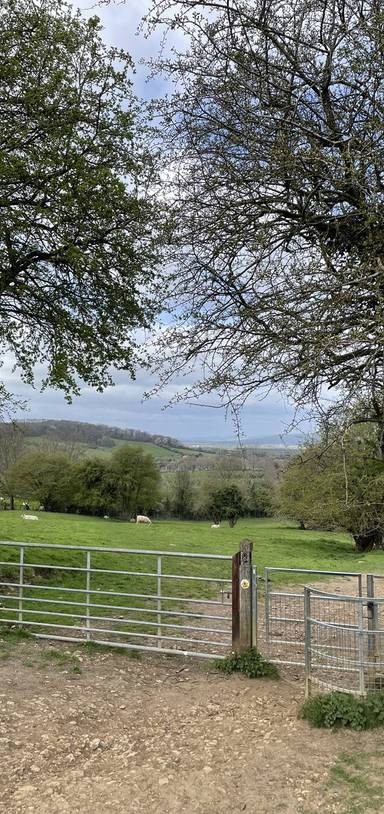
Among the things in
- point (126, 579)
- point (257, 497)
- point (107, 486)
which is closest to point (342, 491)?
point (126, 579)

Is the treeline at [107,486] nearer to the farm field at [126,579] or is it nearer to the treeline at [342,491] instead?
the treeline at [342,491]

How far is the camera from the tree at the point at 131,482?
178ft

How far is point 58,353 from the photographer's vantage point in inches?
425

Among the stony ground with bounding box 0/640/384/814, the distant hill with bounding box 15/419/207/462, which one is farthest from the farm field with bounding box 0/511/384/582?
the distant hill with bounding box 15/419/207/462

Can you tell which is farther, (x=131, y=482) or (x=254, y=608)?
(x=131, y=482)

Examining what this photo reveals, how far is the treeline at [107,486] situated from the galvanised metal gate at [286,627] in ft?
134

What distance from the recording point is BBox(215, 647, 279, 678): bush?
7.04m

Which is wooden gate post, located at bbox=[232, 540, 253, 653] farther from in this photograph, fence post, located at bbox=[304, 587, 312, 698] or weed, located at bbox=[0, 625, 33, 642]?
weed, located at bbox=[0, 625, 33, 642]

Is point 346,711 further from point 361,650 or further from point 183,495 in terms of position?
point 183,495

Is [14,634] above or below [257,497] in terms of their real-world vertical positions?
above

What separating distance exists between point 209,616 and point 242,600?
1180 millimetres

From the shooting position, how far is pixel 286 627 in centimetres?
1016

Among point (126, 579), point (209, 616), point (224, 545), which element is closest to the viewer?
point (209, 616)

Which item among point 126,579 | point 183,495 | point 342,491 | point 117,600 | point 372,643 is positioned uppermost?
point 342,491
